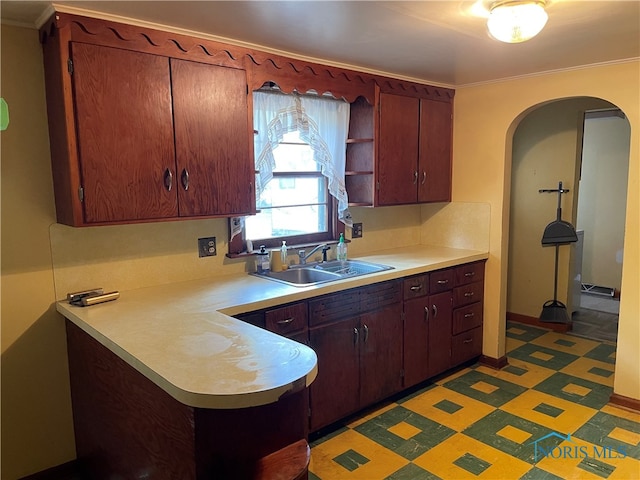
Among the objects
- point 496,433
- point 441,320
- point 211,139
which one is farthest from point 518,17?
point 496,433

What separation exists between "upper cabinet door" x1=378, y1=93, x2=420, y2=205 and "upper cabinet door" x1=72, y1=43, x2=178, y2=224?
156cm

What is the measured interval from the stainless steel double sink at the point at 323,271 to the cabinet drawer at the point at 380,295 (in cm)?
12

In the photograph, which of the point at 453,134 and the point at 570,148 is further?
the point at 570,148

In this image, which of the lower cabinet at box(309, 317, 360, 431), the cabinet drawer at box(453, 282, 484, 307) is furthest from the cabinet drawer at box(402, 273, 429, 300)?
the lower cabinet at box(309, 317, 360, 431)

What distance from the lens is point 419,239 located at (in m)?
4.09

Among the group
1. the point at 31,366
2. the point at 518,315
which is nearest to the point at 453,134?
the point at 518,315

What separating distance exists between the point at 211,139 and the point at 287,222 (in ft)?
3.14

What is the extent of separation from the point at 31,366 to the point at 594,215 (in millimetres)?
5861

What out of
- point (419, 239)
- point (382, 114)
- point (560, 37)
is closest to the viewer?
point (560, 37)

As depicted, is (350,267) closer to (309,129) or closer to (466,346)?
(309,129)

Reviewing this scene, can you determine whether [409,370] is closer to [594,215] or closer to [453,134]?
[453,134]

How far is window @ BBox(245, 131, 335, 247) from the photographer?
3.05m

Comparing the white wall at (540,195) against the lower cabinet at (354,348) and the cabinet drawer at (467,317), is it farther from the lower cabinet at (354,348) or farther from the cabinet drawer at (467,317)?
the lower cabinet at (354,348)

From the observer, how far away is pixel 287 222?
319cm
